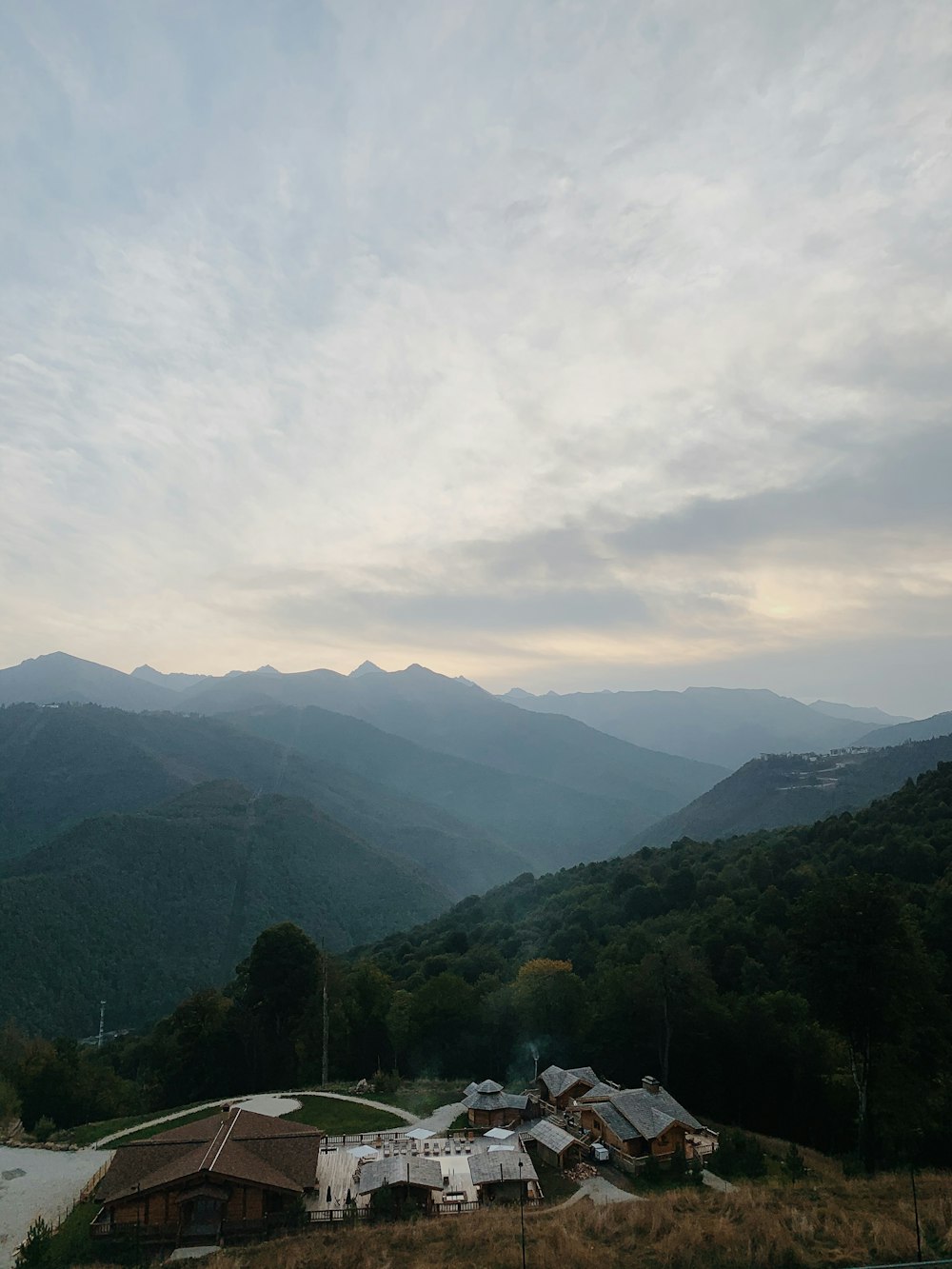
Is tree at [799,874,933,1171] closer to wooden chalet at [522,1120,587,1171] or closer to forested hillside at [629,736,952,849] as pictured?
wooden chalet at [522,1120,587,1171]

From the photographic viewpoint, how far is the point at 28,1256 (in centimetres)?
1862

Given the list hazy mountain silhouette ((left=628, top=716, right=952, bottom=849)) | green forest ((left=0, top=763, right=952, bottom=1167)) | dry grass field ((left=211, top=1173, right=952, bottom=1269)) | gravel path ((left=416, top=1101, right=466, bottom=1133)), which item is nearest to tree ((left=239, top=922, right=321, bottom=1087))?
green forest ((left=0, top=763, right=952, bottom=1167))

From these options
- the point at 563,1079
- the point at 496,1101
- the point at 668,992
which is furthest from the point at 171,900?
the point at 668,992

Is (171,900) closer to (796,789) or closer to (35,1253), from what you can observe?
(35,1253)

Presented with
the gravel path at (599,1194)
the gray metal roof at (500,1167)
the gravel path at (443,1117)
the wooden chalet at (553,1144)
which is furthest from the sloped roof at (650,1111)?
the gravel path at (443,1117)

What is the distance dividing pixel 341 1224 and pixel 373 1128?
9441 mm

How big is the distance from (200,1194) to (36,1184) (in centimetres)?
873

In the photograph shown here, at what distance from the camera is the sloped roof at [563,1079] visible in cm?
3244

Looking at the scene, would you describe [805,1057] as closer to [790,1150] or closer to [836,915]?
[790,1150]

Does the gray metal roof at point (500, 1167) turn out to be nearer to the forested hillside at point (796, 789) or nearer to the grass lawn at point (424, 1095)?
the grass lawn at point (424, 1095)

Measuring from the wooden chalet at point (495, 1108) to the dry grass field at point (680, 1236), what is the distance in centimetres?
1015

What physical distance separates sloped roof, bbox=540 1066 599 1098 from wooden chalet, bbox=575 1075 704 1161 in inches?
93.0

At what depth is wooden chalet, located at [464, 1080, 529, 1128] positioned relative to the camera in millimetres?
30422

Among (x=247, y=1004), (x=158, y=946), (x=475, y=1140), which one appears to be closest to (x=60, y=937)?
(x=158, y=946)
